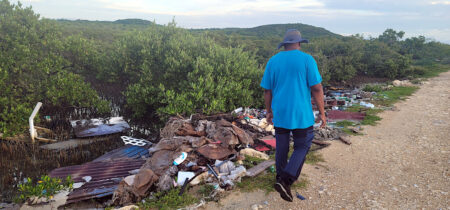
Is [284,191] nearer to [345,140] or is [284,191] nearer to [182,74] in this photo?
[345,140]

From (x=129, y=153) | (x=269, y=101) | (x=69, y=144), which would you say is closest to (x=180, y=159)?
(x=269, y=101)

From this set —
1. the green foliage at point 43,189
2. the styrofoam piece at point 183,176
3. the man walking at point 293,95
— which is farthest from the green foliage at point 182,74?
the man walking at point 293,95

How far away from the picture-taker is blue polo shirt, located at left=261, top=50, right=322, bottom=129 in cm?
328

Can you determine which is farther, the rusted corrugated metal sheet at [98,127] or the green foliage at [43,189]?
the rusted corrugated metal sheet at [98,127]

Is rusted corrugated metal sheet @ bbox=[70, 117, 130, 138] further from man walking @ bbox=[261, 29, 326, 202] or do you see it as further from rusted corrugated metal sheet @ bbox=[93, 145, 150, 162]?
man walking @ bbox=[261, 29, 326, 202]

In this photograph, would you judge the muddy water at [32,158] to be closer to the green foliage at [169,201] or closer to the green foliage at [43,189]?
the green foliage at [43,189]

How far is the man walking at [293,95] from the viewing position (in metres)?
3.30

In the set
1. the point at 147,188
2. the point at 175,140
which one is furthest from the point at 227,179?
the point at 175,140

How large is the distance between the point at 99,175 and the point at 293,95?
13.3ft

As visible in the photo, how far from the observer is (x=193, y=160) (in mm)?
4969

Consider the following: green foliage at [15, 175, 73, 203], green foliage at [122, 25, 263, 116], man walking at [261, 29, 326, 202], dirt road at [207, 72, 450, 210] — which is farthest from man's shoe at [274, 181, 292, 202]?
green foliage at [122, 25, 263, 116]

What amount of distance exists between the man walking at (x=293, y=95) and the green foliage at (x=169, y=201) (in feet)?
4.19

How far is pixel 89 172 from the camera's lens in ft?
17.5

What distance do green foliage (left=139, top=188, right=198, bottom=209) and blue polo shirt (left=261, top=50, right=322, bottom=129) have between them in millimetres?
1693
